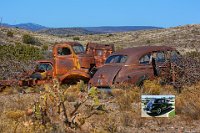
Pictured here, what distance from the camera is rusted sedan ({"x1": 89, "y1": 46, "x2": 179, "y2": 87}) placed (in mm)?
17750

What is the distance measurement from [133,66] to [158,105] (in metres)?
7.06

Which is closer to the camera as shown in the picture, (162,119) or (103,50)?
(162,119)

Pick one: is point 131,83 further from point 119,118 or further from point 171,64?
point 119,118

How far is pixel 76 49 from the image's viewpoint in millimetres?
22484

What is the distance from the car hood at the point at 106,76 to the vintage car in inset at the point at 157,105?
6521 millimetres

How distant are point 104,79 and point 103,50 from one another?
A: 16.5 ft

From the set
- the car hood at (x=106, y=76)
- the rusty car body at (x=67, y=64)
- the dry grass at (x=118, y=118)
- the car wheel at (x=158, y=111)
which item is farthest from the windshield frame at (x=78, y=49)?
the car wheel at (x=158, y=111)

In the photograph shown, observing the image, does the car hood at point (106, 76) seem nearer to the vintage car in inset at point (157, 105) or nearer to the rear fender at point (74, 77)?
the rear fender at point (74, 77)

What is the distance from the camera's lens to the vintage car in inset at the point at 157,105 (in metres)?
11.0

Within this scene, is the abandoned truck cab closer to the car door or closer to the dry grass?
the car door

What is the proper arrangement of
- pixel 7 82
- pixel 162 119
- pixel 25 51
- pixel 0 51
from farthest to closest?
pixel 25 51 → pixel 0 51 → pixel 7 82 → pixel 162 119

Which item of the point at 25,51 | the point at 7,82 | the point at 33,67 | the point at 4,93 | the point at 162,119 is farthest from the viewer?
the point at 25,51

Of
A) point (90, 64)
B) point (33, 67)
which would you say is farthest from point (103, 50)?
point (33, 67)

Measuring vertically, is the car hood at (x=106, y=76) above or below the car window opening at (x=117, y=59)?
below
